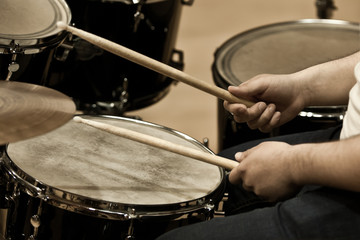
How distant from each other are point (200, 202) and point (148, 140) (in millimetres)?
139

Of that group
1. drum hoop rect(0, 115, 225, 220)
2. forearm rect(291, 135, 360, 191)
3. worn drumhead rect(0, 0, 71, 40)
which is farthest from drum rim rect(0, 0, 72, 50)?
forearm rect(291, 135, 360, 191)

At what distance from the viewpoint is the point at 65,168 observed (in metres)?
1.16

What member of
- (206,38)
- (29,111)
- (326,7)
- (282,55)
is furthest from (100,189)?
(206,38)

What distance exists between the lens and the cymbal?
3.23 ft

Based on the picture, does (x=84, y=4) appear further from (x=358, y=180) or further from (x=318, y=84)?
(x=358, y=180)

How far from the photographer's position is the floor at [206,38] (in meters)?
2.43

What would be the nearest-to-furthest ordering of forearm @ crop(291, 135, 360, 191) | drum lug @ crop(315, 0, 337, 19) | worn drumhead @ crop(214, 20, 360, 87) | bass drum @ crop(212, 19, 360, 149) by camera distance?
forearm @ crop(291, 135, 360, 191) → bass drum @ crop(212, 19, 360, 149) → worn drumhead @ crop(214, 20, 360, 87) → drum lug @ crop(315, 0, 337, 19)

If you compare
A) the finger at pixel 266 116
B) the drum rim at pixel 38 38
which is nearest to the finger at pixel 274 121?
the finger at pixel 266 116

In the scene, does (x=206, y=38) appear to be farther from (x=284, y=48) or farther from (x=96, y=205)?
(x=96, y=205)

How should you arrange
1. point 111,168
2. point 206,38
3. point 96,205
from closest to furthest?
point 96,205
point 111,168
point 206,38

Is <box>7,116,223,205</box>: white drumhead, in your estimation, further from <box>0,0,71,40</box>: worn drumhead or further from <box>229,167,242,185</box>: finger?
<box>0,0,71,40</box>: worn drumhead

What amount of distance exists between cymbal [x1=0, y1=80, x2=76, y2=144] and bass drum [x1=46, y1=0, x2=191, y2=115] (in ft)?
2.12

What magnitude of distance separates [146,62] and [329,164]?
14.3 inches

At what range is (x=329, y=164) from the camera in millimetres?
966
